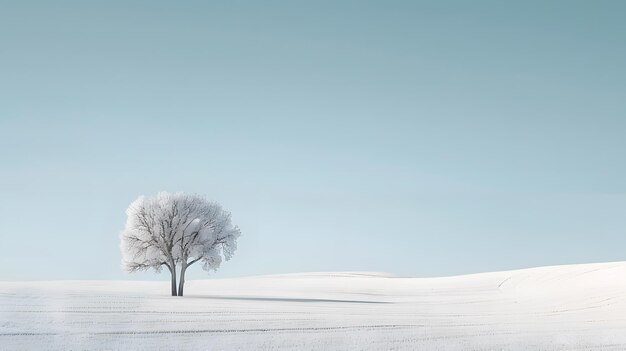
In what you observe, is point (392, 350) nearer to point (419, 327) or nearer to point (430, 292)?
point (419, 327)

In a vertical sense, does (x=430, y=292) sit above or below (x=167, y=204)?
below

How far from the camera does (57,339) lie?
21000 mm

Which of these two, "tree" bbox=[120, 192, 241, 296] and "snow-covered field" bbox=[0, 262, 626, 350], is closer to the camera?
"snow-covered field" bbox=[0, 262, 626, 350]

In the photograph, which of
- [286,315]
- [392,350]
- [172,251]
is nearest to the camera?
[392,350]

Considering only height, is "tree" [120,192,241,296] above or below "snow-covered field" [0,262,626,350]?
above

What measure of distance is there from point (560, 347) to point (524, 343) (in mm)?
1218

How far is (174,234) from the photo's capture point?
4253 centimetres

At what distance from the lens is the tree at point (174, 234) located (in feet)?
140

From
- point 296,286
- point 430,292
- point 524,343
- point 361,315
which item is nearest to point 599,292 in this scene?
point 430,292

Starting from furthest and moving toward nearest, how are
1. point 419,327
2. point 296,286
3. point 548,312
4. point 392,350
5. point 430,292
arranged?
point 296,286 < point 430,292 < point 548,312 < point 419,327 < point 392,350

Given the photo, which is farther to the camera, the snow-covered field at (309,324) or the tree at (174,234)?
the tree at (174,234)

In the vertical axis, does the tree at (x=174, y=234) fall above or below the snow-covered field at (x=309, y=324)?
above

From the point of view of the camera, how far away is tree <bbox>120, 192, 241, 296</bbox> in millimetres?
42625

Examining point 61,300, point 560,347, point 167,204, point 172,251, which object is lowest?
point 560,347
